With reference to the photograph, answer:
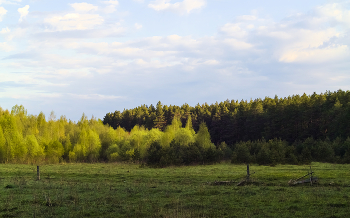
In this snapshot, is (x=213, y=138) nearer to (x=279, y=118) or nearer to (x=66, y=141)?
(x=279, y=118)

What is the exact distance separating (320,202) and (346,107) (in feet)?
238

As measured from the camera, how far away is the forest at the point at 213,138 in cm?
5766

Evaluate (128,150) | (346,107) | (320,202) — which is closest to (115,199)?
A: (320,202)

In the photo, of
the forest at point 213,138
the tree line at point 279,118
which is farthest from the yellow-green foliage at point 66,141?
the tree line at point 279,118

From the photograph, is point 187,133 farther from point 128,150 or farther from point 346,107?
point 346,107

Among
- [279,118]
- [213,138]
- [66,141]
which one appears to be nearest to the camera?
[66,141]

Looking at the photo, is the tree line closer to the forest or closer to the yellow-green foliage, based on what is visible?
the forest

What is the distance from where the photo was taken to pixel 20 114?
95.5m

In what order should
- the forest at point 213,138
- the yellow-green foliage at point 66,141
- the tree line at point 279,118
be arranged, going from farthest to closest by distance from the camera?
1. the tree line at point 279,118
2. the yellow-green foliage at point 66,141
3. the forest at point 213,138

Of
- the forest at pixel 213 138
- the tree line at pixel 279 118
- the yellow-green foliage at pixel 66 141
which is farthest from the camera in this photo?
the tree line at pixel 279 118

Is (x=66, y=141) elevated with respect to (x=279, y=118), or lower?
lower

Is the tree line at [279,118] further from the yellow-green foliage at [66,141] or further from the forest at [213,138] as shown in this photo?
the yellow-green foliage at [66,141]

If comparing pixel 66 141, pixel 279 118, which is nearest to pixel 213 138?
pixel 279 118

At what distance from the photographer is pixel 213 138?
129 meters
